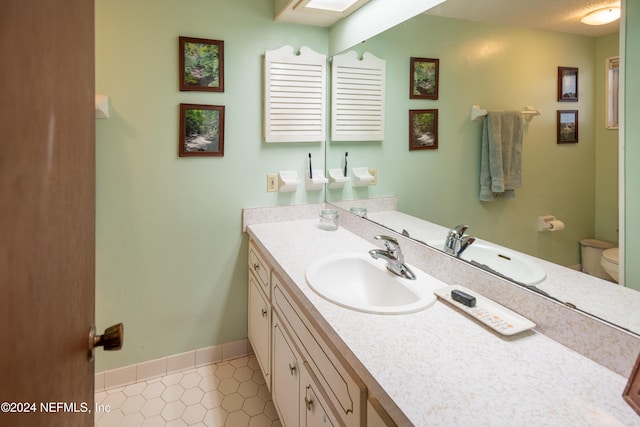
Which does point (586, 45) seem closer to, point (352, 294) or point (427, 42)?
point (427, 42)

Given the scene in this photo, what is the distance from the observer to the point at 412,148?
5.22 ft

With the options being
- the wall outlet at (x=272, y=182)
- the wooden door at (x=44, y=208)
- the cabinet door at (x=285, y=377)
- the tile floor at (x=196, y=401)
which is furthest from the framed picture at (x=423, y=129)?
the tile floor at (x=196, y=401)

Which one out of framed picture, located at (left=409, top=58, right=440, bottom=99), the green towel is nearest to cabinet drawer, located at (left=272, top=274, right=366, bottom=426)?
the green towel

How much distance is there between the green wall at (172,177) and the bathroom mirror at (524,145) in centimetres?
72

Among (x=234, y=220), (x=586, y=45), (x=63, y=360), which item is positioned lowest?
(x=63, y=360)

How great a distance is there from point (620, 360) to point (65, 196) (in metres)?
1.08

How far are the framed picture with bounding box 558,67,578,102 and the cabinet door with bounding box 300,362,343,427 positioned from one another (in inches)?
39.0

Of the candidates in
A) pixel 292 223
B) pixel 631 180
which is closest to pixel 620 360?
pixel 631 180

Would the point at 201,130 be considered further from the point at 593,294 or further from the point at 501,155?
the point at 593,294

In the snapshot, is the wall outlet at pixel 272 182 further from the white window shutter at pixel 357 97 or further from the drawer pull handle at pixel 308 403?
the drawer pull handle at pixel 308 403

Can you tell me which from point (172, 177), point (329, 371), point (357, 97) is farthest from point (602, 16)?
point (172, 177)

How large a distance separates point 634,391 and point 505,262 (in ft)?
1.53

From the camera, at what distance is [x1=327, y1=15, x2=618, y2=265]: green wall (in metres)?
0.89

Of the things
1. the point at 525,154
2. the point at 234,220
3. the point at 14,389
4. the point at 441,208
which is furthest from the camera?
the point at 234,220
